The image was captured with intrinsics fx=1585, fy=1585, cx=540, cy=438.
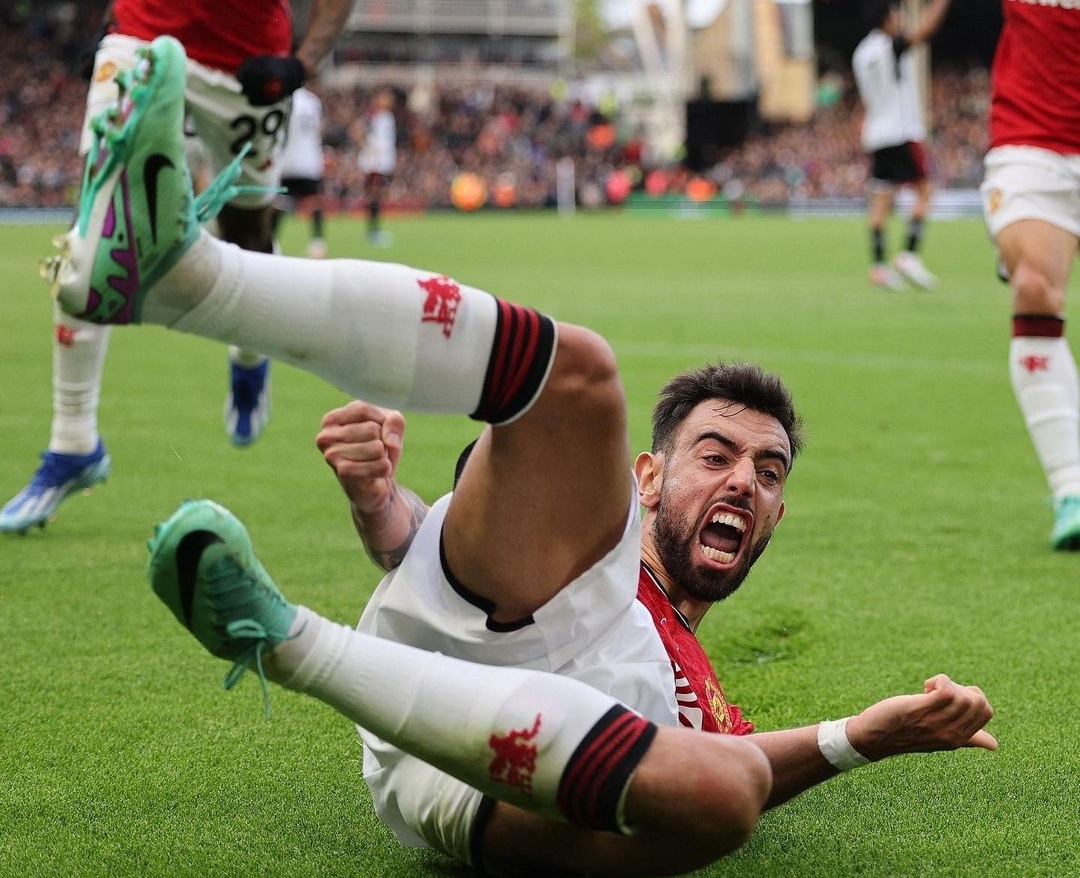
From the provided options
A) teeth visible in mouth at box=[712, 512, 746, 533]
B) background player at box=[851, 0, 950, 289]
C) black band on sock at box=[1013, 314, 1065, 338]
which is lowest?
background player at box=[851, 0, 950, 289]

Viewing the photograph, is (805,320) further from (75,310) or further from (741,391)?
(75,310)

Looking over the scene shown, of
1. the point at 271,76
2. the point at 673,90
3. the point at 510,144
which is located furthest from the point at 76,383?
the point at 673,90

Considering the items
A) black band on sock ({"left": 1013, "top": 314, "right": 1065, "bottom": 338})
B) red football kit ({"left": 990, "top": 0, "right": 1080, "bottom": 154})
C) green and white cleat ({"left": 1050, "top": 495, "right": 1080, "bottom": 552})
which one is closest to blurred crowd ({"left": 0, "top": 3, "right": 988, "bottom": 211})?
red football kit ({"left": 990, "top": 0, "right": 1080, "bottom": 154})

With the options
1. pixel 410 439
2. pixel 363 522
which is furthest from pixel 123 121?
pixel 410 439

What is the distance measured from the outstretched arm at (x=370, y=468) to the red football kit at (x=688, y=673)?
0.39m

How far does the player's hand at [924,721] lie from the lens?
233 centimetres

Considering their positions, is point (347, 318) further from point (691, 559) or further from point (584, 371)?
point (691, 559)

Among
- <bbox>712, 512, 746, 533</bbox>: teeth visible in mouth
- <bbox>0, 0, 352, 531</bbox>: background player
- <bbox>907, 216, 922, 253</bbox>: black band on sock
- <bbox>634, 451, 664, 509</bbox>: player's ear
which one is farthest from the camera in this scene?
<bbox>907, 216, 922, 253</bbox>: black band on sock

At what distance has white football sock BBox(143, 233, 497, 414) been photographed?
2.01 meters

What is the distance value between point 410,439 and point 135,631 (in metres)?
2.97

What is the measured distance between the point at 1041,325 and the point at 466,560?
3.18 m

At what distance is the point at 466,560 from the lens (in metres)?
2.23

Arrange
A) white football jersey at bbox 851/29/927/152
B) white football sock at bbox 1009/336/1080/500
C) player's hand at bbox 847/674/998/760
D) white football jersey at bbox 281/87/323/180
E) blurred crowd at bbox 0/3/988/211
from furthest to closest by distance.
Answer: blurred crowd at bbox 0/3/988/211 → white football jersey at bbox 281/87/323/180 → white football jersey at bbox 851/29/927/152 → white football sock at bbox 1009/336/1080/500 → player's hand at bbox 847/674/998/760

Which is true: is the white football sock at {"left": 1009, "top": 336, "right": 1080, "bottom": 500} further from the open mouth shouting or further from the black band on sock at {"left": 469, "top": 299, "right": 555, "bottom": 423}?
the black band on sock at {"left": 469, "top": 299, "right": 555, "bottom": 423}
